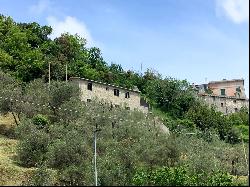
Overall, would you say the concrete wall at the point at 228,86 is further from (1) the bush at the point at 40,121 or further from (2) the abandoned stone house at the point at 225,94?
(1) the bush at the point at 40,121

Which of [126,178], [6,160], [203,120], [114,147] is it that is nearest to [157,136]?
[114,147]

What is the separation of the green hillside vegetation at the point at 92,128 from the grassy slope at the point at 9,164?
8 centimetres

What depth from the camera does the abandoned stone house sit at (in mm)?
71675

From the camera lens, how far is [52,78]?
182 ft

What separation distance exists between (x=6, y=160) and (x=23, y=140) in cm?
224

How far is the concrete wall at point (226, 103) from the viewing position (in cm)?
7125

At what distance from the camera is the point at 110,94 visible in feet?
181

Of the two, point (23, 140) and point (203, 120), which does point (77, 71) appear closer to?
point (203, 120)

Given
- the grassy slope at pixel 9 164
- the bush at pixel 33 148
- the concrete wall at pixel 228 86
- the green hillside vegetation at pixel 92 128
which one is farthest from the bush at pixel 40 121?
the concrete wall at pixel 228 86

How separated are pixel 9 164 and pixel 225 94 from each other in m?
48.4

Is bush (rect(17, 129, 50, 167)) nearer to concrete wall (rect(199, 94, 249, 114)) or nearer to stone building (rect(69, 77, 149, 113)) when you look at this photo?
stone building (rect(69, 77, 149, 113))

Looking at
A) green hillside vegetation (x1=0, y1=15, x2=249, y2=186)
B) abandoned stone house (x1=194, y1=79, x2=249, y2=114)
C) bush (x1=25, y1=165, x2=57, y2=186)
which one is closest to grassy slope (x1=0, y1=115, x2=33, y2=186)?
green hillside vegetation (x1=0, y1=15, x2=249, y2=186)

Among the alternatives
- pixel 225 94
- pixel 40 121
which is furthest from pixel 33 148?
pixel 225 94

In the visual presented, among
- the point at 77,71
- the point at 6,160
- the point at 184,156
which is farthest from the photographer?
the point at 77,71
